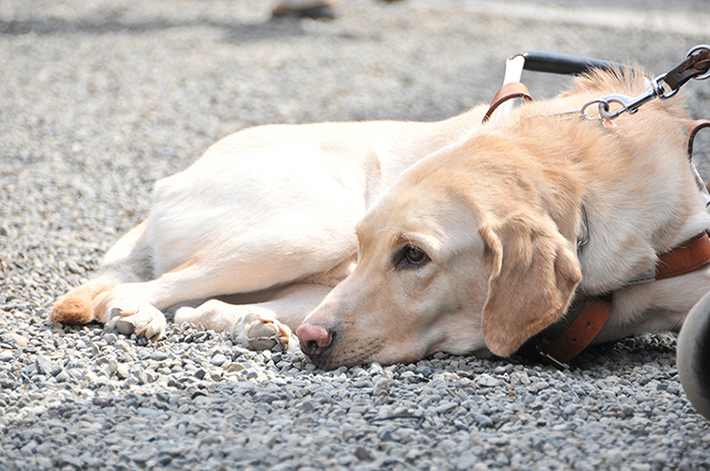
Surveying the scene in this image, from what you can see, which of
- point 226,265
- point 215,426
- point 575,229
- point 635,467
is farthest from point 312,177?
point 635,467

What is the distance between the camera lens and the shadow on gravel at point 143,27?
10.3 m

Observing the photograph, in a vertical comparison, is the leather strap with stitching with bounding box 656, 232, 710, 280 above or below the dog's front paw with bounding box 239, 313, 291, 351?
above

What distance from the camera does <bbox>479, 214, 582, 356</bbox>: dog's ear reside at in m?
2.38

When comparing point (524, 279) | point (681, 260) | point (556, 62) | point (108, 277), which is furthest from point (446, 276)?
point (108, 277)

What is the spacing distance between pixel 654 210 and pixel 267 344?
1587mm

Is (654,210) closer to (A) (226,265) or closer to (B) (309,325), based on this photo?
(B) (309,325)

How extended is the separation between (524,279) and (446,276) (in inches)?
11.9

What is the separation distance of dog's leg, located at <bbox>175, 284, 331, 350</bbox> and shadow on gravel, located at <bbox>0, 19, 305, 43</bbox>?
24.6 feet

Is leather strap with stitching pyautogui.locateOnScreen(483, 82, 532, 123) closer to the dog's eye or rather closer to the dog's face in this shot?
the dog's face

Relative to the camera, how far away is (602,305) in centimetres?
263

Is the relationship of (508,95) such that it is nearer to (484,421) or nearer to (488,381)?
(488,381)

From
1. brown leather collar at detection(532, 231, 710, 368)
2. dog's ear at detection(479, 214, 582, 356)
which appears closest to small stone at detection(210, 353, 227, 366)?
dog's ear at detection(479, 214, 582, 356)

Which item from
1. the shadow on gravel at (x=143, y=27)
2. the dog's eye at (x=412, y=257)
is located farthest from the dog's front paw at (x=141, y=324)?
the shadow on gravel at (x=143, y=27)

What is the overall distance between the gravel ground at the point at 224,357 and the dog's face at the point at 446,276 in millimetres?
115
